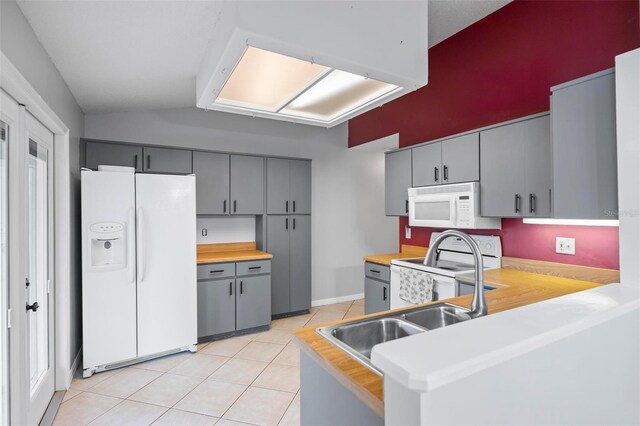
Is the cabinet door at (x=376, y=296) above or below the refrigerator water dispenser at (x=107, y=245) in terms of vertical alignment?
below

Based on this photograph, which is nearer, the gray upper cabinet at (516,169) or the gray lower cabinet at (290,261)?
the gray upper cabinet at (516,169)

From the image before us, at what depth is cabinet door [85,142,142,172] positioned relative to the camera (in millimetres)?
3197

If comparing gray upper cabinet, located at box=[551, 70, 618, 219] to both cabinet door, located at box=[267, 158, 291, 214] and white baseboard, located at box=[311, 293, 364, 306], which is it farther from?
white baseboard, located at box=[311, 293, 364, 306]

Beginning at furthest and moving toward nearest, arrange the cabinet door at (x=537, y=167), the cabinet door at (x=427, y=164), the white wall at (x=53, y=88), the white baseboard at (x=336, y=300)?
the white baseboard at (x=336, y=300) → the cabinet door at (x=427, y=164) → the cabinet door at (x=537, y=167) → the white wall at (x=53, y=88)

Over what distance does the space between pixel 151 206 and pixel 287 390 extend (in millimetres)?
1985

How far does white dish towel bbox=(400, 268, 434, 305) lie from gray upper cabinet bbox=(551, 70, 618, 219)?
1153 mm

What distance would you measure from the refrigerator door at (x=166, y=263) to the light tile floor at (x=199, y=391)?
10.1 inches

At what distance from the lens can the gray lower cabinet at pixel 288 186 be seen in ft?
13.5

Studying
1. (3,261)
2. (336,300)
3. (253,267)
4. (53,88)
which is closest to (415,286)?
(253,267)

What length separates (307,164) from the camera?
4.36 m

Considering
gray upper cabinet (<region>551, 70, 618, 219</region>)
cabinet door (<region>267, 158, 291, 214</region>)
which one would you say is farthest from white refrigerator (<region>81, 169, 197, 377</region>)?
gray upper cabinet (<region>551, 70, 618, 219</region>)

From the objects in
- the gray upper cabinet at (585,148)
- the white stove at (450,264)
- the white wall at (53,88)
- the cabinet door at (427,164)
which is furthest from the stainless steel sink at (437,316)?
the white wall at (53,88)

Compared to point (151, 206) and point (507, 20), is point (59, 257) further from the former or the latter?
point (507, 20)

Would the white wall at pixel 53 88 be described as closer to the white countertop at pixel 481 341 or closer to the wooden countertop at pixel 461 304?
the wooden countertop at pixel 461 304
